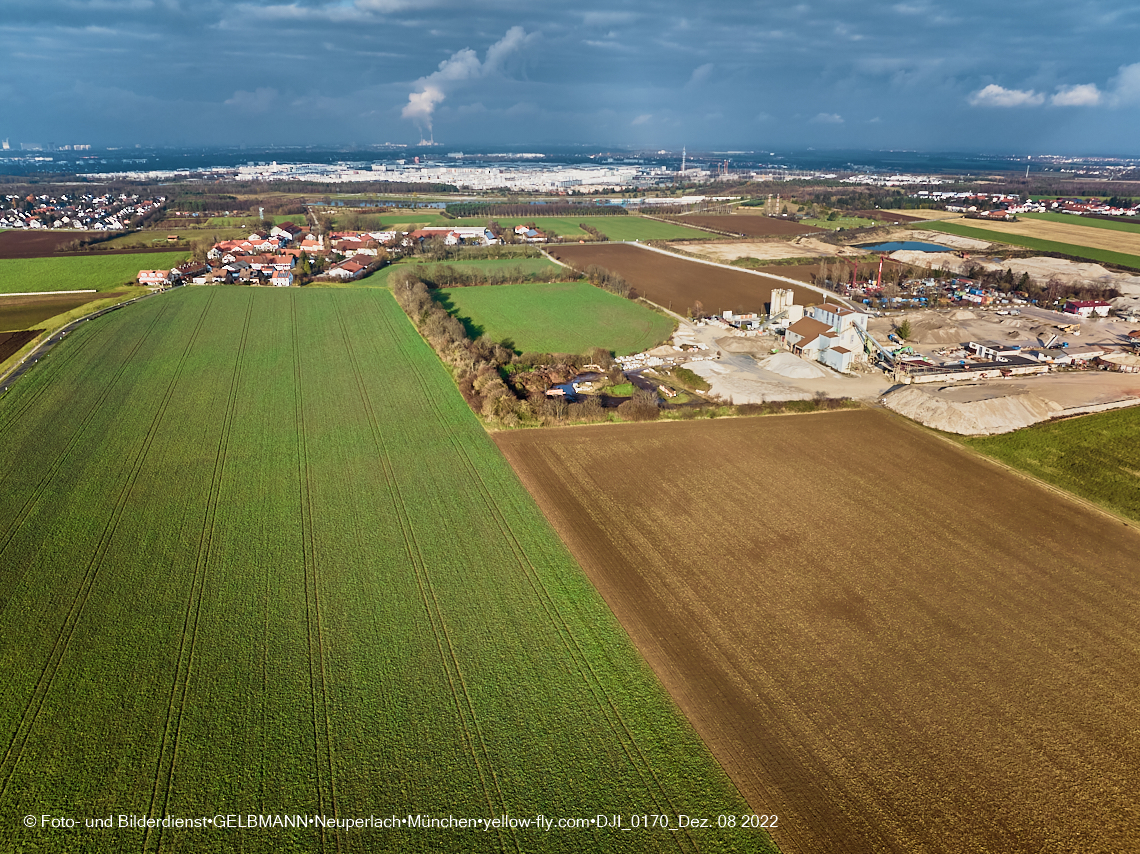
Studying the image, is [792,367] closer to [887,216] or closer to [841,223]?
[841,223]

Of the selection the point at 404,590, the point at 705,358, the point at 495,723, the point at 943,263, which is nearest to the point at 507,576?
the point at 404,590

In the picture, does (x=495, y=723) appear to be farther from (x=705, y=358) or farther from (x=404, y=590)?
(x=705, y=358)

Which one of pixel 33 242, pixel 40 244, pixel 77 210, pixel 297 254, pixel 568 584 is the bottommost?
pixel 568 584

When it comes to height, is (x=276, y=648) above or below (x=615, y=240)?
below

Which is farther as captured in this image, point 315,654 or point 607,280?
point 607,280

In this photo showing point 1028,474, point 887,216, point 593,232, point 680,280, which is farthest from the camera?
point 887,216

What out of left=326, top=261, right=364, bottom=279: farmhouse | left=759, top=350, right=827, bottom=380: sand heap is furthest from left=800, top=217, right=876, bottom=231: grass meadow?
left=326, top=261, right=364, bottom=279: farmhouse

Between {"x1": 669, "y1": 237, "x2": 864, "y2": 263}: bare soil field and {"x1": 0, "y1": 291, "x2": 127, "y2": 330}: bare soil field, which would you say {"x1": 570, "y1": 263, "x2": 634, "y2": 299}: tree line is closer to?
{"x1": 669, "y1": 237, "x2": 864, "y2": 263}: bare soil field

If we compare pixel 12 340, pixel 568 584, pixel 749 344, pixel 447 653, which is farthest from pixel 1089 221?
pixel 12 340
